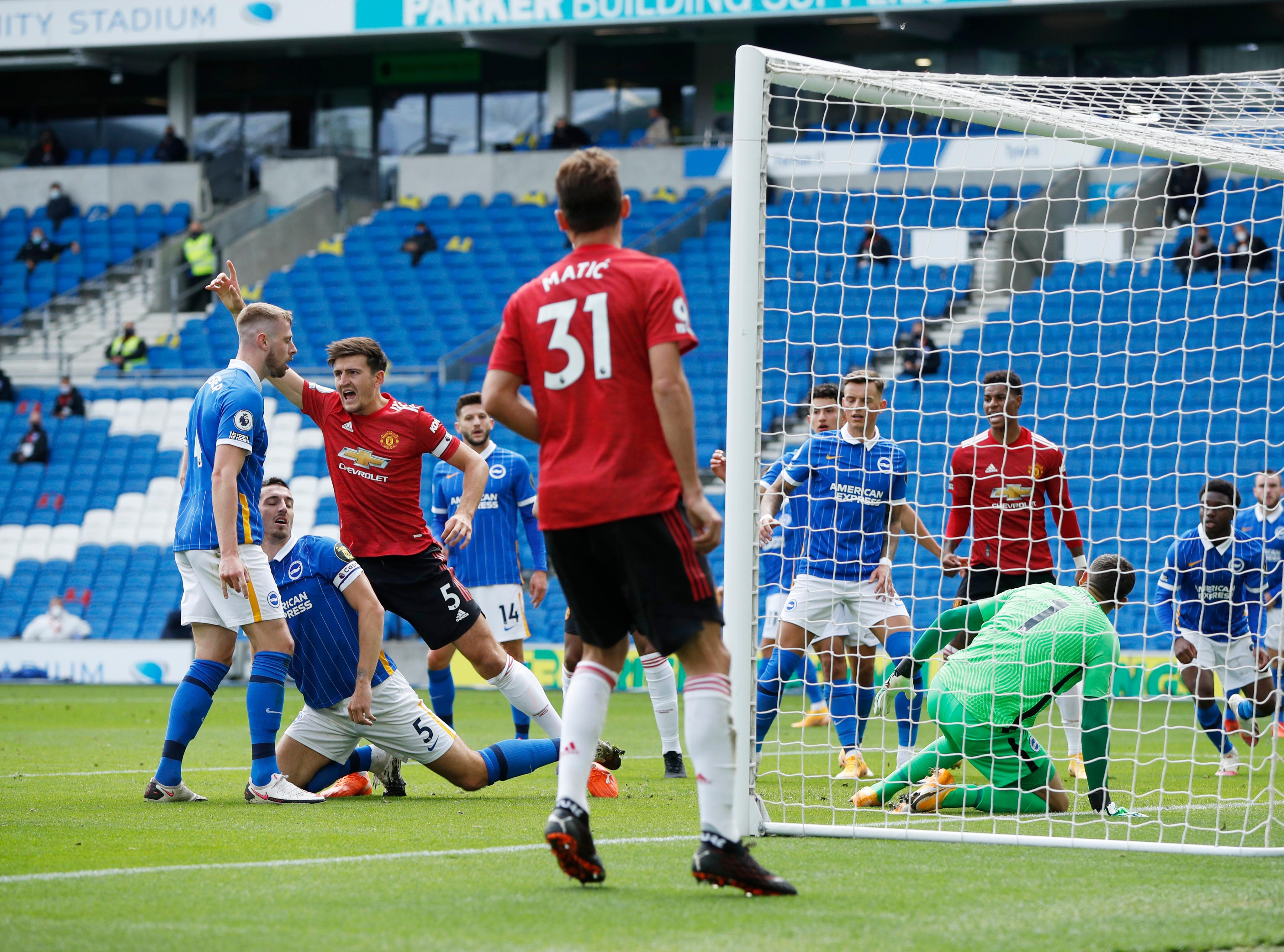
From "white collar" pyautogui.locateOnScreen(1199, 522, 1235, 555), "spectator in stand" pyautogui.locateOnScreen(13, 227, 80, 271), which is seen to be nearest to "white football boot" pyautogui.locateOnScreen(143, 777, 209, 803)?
"white collar" pyautogui.locateOnScreen(1199, 522, 1235, 555)

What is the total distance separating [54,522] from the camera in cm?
2053

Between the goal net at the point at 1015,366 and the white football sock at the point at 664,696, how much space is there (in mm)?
545

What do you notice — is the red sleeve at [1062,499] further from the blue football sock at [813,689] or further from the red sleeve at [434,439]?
the blue football sock at [813,689]

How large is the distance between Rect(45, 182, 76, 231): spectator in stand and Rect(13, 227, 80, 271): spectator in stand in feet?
2.17

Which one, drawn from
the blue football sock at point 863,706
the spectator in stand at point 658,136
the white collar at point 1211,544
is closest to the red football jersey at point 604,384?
the blue football sock at point 863,706

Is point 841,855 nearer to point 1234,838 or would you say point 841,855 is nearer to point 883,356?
point 1234,838

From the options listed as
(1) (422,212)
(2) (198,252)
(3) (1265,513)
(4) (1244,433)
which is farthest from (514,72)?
(3) (1265,513)

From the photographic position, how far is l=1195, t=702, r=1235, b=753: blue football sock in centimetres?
853

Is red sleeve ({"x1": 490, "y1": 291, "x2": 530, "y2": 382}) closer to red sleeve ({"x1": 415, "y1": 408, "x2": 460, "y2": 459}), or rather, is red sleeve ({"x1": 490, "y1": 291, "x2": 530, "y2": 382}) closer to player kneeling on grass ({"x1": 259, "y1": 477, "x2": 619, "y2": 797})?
player kneeling on grass ({"x1": 259, "y1": 477, "x2": 619, "y2": 797})

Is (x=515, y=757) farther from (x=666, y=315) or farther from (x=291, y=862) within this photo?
(x=666, y=315)

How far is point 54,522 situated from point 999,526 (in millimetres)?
16223

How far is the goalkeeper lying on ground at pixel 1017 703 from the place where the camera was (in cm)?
595

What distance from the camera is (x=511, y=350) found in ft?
14.0

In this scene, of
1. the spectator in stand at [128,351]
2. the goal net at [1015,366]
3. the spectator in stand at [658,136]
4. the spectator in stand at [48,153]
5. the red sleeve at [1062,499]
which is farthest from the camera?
the spectator in stand at [48,153]
